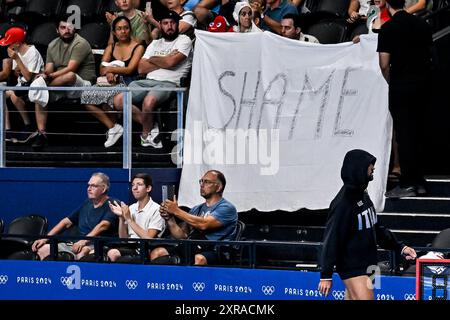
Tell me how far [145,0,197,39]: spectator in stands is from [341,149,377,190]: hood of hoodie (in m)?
5.16

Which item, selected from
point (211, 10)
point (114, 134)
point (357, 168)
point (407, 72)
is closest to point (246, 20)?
point (211, 10)

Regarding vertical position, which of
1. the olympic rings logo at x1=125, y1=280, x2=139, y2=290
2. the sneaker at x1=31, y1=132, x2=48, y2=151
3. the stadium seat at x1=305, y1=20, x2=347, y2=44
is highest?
the stadium seat at x1=305, y1=20, x2=347, y2=44

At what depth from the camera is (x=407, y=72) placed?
1423 centimetres

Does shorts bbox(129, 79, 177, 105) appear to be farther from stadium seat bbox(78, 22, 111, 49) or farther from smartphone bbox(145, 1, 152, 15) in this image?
stadium seat bbox(78, 22, 111, 49)

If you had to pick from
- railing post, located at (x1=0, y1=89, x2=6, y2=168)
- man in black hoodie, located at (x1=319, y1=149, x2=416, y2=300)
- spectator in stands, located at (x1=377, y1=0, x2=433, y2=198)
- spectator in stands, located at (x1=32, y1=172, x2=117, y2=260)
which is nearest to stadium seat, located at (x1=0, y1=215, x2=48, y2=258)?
spectator in stands, located at (x1=32, y1=172, x2=117, y2=260)

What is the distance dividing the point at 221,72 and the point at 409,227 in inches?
101

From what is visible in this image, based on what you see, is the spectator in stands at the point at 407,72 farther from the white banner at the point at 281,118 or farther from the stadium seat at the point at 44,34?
the stadium seat at the point at 44,34

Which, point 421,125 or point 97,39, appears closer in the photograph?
point 421,125

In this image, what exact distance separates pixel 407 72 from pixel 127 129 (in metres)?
3.22

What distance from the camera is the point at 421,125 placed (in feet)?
46.9

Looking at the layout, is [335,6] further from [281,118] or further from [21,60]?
[21,60]

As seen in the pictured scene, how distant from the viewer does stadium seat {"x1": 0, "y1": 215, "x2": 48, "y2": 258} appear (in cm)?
1534
